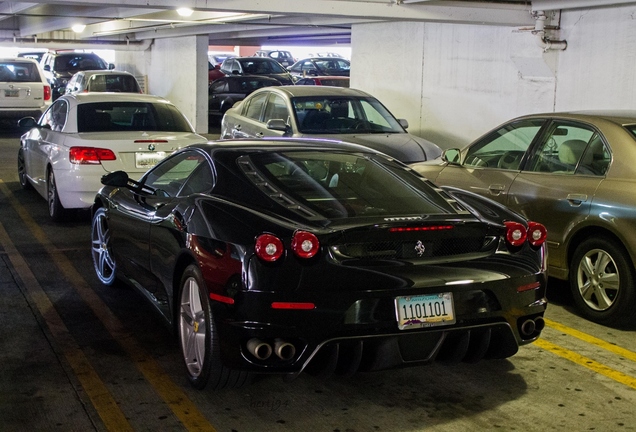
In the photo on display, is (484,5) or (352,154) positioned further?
(484,5)

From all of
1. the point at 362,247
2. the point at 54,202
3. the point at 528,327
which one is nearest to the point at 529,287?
the point at 528,327

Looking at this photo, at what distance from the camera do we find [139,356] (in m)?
5.61

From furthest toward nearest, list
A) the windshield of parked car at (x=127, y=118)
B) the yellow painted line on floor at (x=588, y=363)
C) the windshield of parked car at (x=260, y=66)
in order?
the windshield of parked car at (x=260, y=66) < the windshield of parked car at (x=127, y=118) < the yellow painted line on floor at (x=588, y=363)

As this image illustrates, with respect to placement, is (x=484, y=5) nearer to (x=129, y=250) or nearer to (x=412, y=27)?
(x=412, y=27)

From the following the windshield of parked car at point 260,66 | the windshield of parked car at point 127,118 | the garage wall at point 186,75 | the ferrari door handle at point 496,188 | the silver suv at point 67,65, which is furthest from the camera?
the silver suv at point 67,65

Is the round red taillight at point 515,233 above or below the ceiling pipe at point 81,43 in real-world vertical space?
below

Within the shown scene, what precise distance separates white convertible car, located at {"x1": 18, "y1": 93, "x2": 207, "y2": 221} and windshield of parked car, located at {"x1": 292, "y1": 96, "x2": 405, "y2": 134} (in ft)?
6.62

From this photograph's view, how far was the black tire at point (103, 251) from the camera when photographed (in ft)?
23.1

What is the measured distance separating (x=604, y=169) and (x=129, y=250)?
3557 mm

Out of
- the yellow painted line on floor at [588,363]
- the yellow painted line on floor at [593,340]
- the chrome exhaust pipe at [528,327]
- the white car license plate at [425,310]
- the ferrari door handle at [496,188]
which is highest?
the ferrari door handle at [496,188]

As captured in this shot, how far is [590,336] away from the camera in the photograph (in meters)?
6.29

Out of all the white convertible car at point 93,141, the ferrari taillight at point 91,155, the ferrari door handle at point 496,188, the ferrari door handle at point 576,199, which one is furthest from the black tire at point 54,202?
the ferrari door handle at point 576,199

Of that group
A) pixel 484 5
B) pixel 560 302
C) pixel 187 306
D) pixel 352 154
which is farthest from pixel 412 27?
pixel 187 306

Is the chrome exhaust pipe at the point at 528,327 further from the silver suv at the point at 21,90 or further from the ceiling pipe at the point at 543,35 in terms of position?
the silver suv at the point at 21,90
